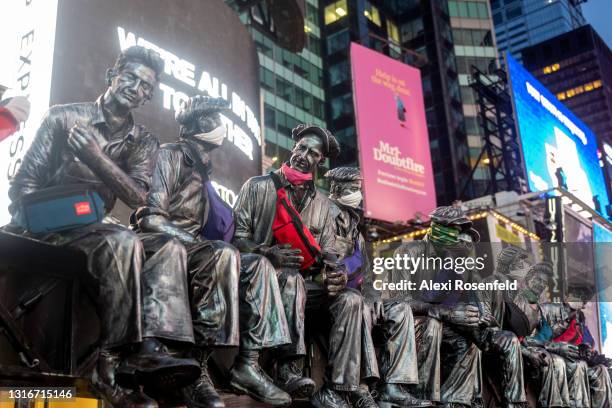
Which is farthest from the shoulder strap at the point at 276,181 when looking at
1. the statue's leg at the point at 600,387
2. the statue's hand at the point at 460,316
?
the statue's leg at the point at 600,387

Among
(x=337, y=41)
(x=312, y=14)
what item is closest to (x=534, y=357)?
(x=337, y=41)

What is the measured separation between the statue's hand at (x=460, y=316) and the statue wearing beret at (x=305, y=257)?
1.46 m

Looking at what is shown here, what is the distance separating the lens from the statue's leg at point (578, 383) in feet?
28.3

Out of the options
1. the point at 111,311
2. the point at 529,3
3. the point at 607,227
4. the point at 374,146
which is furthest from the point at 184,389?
the point at 529,3

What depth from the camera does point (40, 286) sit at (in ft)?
Answer: 12.2

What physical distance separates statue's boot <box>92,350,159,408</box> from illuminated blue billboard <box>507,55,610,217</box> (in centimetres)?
2359

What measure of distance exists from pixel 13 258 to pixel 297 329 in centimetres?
186

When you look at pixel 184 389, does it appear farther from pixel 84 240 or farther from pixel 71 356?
pixel 84 240

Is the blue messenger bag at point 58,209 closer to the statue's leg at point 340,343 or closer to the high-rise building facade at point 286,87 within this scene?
the statue's leg at point 340,343

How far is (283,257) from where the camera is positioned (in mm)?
4742

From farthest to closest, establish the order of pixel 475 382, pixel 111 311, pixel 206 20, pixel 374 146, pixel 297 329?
pixel 374 146
pixel 206 20
pixel 475 382
pixel 297 329
pixel 111 311

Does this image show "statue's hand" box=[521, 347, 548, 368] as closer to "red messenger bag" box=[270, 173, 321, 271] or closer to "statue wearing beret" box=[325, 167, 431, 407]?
"statue wearing beret" box=[325, 167, 431, 407]

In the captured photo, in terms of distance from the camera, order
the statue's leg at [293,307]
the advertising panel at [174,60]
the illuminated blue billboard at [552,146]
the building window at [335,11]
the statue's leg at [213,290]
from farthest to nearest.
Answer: the building window at [335,11] < the illuminated blue billboard at [552,146] < the advertising panel at [174,60] < the statue's leg at [293,307] < the statue's leg at [213,290]

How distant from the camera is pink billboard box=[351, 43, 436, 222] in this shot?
23.8 m
